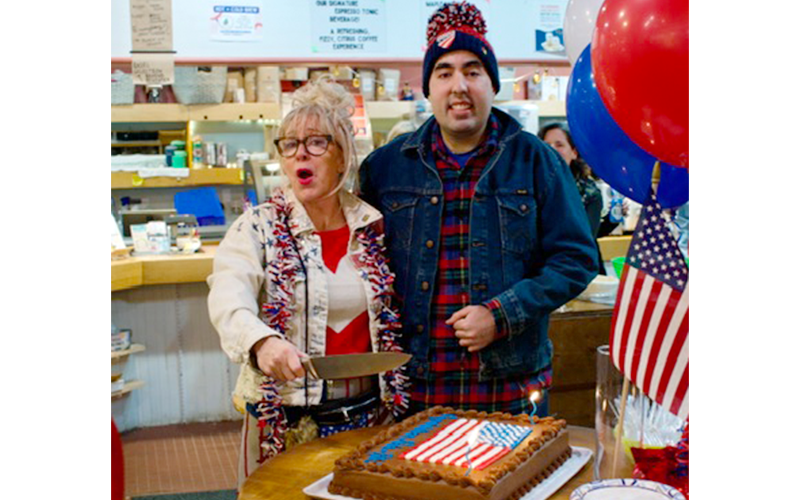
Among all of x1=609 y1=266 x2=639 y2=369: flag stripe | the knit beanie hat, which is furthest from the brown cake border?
the knit beanie hat

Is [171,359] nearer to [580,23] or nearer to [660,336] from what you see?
[580,23]

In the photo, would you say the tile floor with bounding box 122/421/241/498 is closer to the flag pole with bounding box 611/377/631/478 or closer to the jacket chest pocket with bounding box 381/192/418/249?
the jacket chest pocket with bounding box 381/192/418/249

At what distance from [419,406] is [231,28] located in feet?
11.0

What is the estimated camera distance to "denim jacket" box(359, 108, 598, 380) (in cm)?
234

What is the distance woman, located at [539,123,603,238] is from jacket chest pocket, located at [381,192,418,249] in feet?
7.41

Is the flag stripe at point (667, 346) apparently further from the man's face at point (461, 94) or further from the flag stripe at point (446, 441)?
the man's face at point (461, 94)

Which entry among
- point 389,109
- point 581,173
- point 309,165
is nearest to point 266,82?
point 389,109

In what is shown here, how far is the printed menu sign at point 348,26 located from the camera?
5156mm

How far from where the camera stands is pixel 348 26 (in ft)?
17.1

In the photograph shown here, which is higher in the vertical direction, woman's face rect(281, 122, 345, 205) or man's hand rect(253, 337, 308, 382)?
woman's face rect(281, 122, 345, 205)

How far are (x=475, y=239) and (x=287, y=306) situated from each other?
57 cm
